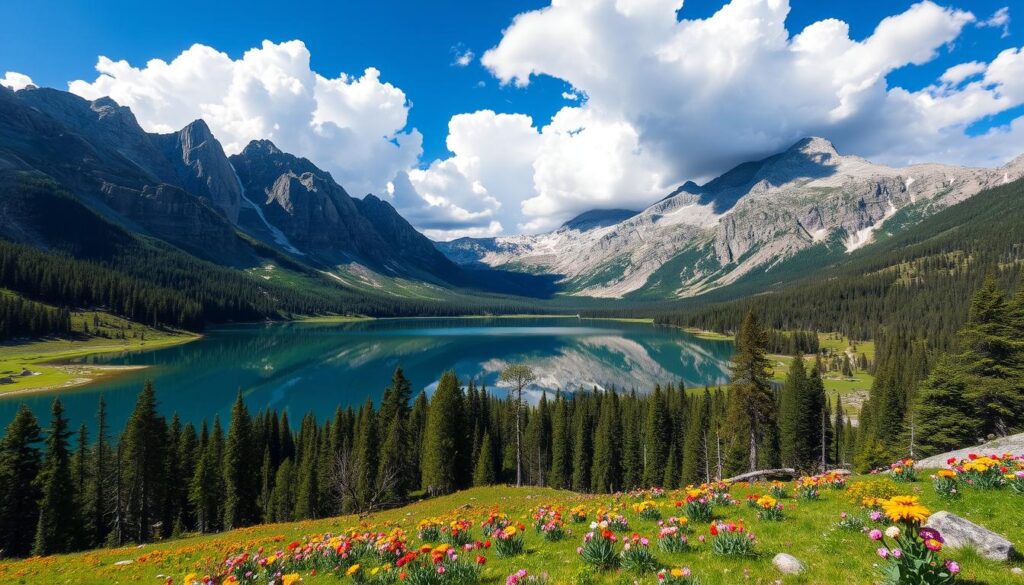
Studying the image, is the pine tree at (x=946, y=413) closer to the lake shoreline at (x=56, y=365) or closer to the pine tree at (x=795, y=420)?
the pine tree at (x=795, y=420)

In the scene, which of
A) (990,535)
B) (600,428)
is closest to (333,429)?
(600,428)

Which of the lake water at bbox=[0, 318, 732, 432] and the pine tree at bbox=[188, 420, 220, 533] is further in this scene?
the lake water at bbox=[0, 318, 732, 432]

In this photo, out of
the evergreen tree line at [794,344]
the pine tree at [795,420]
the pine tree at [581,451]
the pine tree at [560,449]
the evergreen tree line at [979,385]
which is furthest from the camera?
the evergreen tree line at [794,344]

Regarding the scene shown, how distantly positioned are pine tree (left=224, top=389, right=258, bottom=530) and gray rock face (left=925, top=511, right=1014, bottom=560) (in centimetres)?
5979

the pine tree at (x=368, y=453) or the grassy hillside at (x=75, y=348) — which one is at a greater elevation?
the grassy hillside at (x=75, y=348)

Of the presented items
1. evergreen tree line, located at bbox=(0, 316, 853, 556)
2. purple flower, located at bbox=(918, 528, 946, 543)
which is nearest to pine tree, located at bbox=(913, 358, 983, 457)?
evergreen tree line, located at bbox=(0, 316, 853, 556)

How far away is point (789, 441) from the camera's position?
204ft

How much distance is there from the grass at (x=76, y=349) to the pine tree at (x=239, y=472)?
73.2 meters

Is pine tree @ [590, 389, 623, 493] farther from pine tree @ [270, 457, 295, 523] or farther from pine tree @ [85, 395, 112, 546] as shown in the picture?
pine tree @ [85, 395, 112, 546]

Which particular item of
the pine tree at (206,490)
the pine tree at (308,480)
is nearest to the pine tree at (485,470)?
the pine tree at (308,480)

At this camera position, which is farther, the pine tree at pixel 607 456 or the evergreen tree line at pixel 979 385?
the pine tree at pixel 607 456

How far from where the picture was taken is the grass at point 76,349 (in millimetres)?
99650

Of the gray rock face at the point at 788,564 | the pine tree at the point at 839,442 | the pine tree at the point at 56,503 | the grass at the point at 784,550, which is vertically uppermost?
the gray rock face at the point at 788,564

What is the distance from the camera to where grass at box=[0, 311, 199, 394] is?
3923 inches
